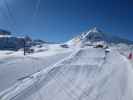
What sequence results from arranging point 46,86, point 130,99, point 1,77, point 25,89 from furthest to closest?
1. point 1,77
2. point 46,86
3. point 25,89
4. point 130,99

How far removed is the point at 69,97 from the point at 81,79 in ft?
8.83

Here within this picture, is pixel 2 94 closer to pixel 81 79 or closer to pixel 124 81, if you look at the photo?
pixel 81 79

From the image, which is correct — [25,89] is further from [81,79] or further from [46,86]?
[81,79]

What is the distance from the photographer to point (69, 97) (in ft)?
20.1

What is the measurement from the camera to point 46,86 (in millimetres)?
7516

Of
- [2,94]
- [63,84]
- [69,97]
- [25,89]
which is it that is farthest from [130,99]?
[2,94]

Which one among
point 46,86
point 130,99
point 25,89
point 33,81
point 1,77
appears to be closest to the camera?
point 130,99

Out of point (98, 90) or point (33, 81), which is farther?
point (33, 81)

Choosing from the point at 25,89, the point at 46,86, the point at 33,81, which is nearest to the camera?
the point at 25,89

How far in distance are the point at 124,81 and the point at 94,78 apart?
1.43m

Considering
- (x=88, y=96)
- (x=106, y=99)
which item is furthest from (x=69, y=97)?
(x=106, y=99)

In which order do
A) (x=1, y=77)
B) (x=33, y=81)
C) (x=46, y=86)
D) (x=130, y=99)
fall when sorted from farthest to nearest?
(x=1, y=77), (x=33, y=81), (x=46, y=86), (x=130, y=99)

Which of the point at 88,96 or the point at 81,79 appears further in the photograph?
the point at 81,79

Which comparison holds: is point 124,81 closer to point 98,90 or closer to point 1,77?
point 98,90
